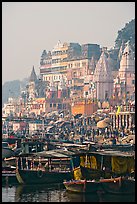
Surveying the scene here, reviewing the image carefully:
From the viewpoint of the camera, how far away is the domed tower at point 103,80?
8394 centimetres

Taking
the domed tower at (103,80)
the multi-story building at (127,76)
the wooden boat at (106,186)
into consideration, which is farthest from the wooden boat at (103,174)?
the domed tower at (103,80)

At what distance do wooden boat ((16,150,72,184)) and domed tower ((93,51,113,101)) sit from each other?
57.1m

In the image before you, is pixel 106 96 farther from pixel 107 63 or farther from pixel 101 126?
pixel 101 126

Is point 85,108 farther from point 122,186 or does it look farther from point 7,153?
point 122,186

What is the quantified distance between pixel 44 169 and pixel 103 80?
196ft

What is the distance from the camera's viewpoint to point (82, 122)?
65688 millimetres

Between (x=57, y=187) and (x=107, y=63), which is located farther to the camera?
(x=107, y=63)

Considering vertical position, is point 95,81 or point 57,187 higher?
point 95,81

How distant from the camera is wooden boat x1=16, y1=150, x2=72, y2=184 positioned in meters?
24.0

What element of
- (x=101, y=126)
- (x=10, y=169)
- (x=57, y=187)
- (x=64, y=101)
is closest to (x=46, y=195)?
(x=57, y=187)

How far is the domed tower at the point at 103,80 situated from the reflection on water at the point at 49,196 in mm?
60619

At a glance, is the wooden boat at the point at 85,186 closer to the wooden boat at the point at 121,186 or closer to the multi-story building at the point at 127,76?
the wooden boat at the point at 121,186

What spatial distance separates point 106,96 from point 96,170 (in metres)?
57.5

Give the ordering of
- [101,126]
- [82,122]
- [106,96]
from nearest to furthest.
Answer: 1. [101,126]
2. [82,122]
3. [106,96]
